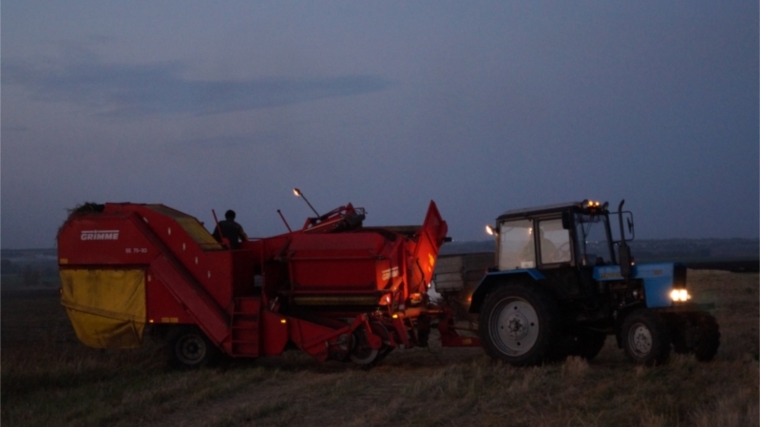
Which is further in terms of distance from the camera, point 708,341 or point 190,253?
point 190,253

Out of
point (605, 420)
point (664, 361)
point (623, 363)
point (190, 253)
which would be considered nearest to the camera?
point (605, 420)

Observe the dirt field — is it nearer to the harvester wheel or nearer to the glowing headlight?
the harvester wheel

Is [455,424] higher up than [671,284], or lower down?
lower down

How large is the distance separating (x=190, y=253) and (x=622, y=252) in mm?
6282

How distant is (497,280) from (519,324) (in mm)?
793

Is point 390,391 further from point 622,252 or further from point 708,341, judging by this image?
point 708,341

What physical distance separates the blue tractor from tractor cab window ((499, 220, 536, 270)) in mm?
14

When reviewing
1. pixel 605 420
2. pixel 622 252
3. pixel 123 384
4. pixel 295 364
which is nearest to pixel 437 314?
pixel 295 364

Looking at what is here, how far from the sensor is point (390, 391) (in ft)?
32.3

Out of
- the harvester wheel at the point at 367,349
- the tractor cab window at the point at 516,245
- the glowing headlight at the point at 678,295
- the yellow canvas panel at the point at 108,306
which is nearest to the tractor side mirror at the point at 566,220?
the tractor cab window at the point at 516,245

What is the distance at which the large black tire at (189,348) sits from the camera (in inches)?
494

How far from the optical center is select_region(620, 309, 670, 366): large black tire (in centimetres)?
1045

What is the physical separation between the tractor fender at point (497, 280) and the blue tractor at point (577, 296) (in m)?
0.02

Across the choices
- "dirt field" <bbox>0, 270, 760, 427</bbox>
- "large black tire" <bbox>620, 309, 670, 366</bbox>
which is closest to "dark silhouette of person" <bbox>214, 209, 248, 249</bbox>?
"dirt field" <bbox>0, 270, 760, 427</bbox>
